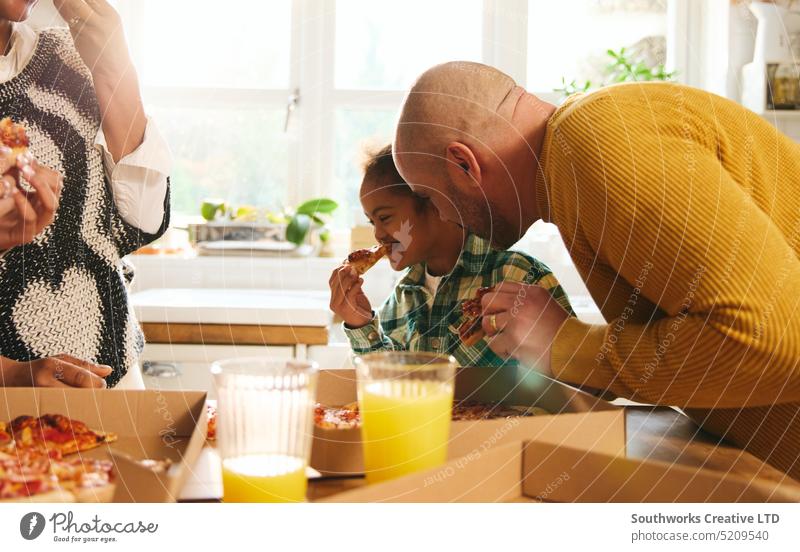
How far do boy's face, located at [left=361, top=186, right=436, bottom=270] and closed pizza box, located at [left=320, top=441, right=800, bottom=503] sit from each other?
21.9 inches

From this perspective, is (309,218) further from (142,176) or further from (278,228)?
(142,176)

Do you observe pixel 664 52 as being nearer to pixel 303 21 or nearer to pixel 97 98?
pixel 303 21

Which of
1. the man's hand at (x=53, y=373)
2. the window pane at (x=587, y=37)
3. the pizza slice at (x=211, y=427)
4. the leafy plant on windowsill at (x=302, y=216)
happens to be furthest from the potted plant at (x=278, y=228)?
the pizza slice at (x=211, y=427)

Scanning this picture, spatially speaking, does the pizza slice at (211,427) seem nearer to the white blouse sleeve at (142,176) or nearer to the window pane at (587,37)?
the white blouse sleeve at (142,176)

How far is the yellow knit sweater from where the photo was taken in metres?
0.57

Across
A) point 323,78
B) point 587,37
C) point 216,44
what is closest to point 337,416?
point 216,44

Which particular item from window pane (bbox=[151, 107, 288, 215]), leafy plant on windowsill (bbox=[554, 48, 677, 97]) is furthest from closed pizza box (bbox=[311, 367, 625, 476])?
leafy plant on windowsill (bbox=[554, 48, 677, 97])

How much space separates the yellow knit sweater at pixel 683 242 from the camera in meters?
0.57

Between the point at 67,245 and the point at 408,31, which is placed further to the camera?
the point at 408,31

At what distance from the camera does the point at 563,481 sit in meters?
0.54

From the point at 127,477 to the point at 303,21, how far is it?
1078 mm

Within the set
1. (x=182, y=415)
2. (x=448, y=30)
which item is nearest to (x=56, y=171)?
(x=182, y=415)

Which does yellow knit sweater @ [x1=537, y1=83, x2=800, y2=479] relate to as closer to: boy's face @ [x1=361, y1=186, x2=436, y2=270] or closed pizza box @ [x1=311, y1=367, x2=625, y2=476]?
closed pizza box @ [x1=311, y1=367, x2=625, y2=476]

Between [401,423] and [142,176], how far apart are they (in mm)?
511
